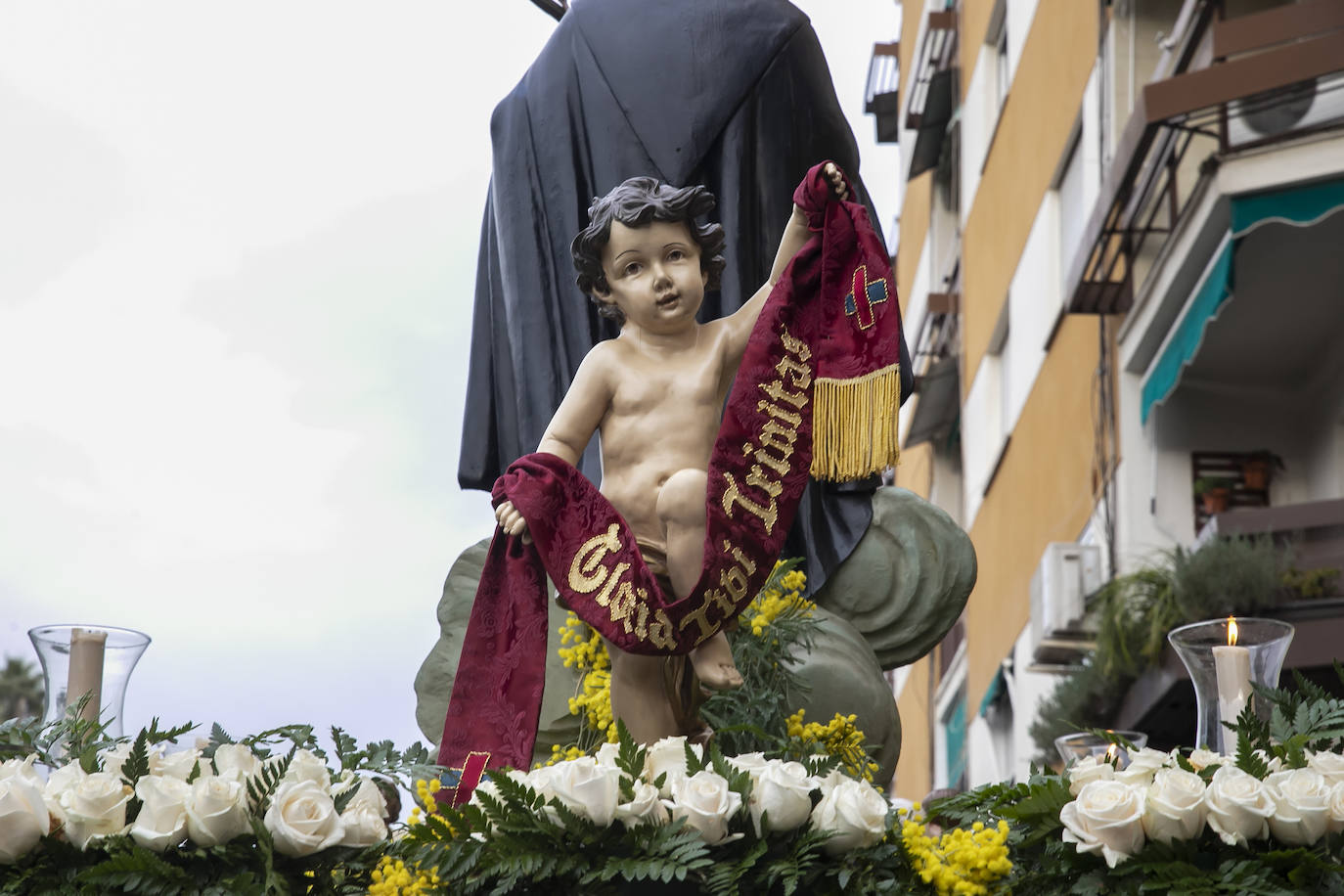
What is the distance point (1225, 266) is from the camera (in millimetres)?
12148

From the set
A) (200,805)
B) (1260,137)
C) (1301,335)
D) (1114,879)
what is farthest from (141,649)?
(1301,335)

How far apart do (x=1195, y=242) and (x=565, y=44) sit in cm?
709

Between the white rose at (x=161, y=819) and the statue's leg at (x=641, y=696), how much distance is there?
3.88 ft

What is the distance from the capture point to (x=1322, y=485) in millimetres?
13359

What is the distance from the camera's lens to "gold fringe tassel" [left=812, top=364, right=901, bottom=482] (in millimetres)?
4574

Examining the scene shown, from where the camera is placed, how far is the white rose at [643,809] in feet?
11.5

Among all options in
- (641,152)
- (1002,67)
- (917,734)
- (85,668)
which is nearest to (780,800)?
(85,668)

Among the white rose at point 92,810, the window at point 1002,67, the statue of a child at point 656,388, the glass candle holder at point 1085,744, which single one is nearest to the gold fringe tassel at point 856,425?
the statue of a child at point 656,388

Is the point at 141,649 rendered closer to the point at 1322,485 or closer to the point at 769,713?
the point at 769,713

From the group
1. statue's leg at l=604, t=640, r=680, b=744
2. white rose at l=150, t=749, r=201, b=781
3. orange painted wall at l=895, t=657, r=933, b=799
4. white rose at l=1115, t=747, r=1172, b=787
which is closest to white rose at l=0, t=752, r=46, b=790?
white rose at l=150, t=749, r=201, b=781

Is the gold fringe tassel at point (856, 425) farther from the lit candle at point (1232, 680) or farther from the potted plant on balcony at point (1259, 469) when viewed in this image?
the potted plant on balcony at point (1259, 469)

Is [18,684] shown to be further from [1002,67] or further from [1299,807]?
[1299,807]

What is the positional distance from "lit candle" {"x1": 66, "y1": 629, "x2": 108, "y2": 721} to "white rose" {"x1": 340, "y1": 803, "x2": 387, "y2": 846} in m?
0.97

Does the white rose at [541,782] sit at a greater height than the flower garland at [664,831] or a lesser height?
greater
